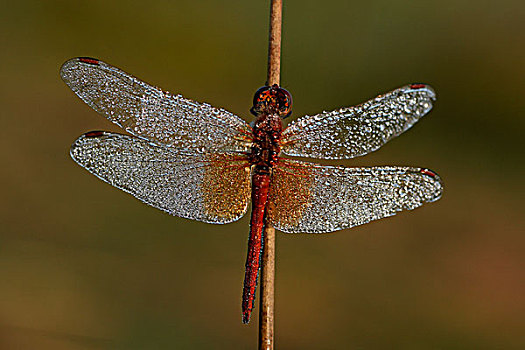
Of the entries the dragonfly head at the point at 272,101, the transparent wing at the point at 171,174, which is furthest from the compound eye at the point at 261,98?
the transparent wing at the point at 171,174

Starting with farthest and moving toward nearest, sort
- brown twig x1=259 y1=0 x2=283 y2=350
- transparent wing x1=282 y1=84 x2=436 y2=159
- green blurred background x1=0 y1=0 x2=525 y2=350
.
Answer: green blurred background x1=0 y1=0 x2=525 y2=350
transparent wing x1=282 y1=84 x2=436 y2=159
brown twig x1=259 y1=0 x2=283 y2=350

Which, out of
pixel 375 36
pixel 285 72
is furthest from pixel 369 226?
pixel 375 36

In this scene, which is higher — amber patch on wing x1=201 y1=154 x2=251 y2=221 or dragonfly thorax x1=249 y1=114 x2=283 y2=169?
dragonfly thorax x1=249 y1=114 x2=283 y2=169

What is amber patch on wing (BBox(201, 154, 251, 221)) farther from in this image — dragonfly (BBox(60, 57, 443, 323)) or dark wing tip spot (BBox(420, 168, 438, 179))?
dark wing tip spot (BBox(420, 168, 438, 179))

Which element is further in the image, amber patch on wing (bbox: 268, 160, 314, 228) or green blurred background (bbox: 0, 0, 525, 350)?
green blurred background (bbox: 0, 0, 525, 350)

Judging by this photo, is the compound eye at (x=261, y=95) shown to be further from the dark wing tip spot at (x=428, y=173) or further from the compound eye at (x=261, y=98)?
the dark wing tip spot at (x=428, y=173)

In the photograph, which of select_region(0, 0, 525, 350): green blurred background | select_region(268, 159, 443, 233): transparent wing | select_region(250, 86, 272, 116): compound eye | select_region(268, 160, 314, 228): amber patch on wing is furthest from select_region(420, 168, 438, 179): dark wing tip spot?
select_region(0, 0, 525, 350): green blurred background

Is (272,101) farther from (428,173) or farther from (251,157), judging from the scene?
(428,173)

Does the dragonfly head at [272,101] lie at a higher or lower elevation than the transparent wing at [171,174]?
higher

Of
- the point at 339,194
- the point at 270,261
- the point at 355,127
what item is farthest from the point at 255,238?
the point at 355,127
